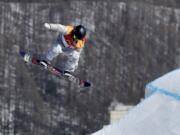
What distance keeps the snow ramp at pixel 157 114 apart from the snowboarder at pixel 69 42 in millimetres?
2038

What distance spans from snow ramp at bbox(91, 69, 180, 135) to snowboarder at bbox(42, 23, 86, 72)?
2.04m

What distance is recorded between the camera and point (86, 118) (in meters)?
12.3

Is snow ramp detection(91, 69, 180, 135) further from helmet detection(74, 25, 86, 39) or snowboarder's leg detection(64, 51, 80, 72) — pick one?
snowboarder's leg detection(64, 51, 80, 72)

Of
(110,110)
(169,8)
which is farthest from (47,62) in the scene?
(169,8)

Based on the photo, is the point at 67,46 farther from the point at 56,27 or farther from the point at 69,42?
the point at 56,27

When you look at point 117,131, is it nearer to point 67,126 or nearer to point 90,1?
point 67,126

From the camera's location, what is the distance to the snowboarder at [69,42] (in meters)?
7.76

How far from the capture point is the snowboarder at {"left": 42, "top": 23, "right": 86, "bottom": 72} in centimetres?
776

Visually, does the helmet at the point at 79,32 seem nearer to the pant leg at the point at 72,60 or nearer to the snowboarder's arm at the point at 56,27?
the snowboarder's arm at the point at 56,27

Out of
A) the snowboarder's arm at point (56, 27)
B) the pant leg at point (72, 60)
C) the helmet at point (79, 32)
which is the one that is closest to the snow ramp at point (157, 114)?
the helmet at point (79, 32)

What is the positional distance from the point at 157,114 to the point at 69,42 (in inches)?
107

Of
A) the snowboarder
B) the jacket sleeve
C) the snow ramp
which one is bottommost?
the snow ramp

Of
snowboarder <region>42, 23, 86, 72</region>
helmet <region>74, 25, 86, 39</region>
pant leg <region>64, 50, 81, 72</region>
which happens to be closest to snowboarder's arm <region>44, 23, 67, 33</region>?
snowboarder <region>42, 23, 86, 72</region>

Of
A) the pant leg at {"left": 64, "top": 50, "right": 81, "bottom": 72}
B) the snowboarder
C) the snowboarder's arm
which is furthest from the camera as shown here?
the pant leg at {"left": 64, "top": 50, "right": 81, "bottom": 72}
